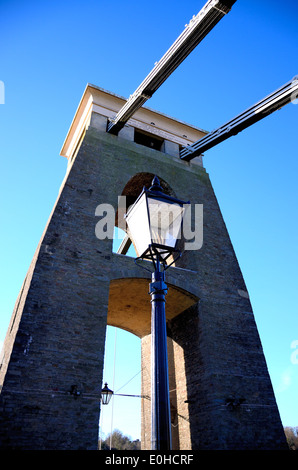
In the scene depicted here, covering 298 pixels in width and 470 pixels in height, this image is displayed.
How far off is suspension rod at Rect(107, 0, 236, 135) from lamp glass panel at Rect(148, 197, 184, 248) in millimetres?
6711

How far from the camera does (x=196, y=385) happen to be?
9.12 metres

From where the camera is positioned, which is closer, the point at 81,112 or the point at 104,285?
the point at 104,285

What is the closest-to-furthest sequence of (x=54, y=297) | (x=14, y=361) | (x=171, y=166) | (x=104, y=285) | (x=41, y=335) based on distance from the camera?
(x=14, y=361)
(x=41, y=335)
(x=54, y=297)
(x=104, y=285)
(x=171, y=166)

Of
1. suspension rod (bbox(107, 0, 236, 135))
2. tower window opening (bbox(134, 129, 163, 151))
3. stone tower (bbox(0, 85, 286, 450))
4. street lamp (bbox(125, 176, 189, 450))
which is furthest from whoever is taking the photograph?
tower window opening (bbox(134, 129, 163, 151))

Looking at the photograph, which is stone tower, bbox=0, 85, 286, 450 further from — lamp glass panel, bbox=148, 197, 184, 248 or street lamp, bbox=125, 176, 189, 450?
lamp glass panel, bbox=148, 197, 184, 248

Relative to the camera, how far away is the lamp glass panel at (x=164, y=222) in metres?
3.69

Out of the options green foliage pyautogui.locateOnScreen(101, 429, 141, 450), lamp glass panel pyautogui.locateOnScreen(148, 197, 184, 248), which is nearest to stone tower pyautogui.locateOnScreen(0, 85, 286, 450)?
lamp glass panel pyautogui.locateOnScreen(148, 197, 184, 248)

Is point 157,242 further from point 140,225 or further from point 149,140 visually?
point 149,140

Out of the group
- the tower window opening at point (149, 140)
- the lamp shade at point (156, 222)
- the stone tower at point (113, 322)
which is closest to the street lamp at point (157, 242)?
the lamp shade at point (156, 222)

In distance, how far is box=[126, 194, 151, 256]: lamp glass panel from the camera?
3.69m

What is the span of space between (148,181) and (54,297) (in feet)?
20.3

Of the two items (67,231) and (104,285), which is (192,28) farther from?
(104,285)

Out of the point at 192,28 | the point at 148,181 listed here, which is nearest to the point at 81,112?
the point at 148,181

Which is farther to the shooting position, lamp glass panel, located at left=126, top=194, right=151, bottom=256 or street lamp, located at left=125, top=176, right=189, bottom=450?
lamp glass panel, located at left=126, top=194, right=151, bottom=256
